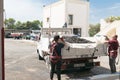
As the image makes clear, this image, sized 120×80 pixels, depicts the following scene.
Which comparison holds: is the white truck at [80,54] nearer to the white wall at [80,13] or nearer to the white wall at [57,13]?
the white wall at [57,13]

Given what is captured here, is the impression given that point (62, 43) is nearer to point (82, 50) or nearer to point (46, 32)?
point (82, 50)

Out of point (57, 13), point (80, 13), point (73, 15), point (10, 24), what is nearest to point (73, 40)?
point (73, 15)

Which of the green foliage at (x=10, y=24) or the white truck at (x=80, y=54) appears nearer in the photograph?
the white truck at (x=80, y=54)

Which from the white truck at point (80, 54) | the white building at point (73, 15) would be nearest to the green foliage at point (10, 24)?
the white building at point (73, 15)

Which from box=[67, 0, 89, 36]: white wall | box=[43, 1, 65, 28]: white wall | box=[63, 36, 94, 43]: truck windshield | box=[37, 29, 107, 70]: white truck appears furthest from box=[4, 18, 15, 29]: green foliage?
box=[37, 29, 107, 70]: white truck

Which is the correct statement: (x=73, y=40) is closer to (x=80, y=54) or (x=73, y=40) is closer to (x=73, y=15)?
(x=80, y=54)

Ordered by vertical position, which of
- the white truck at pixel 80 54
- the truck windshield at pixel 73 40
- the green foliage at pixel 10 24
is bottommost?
the white truck at pixel 80 54

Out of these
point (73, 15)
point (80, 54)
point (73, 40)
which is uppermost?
point (73, 15)

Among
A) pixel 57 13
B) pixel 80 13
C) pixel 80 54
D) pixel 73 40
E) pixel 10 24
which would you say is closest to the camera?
pixel 80 54

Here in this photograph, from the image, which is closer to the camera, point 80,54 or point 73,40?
point 80,54

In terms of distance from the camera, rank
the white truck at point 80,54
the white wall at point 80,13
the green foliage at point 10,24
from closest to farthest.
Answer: the white truck at point 80,54, the white wall at point 80,13, the green foliage at point 10,24

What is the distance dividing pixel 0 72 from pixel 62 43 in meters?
4.84

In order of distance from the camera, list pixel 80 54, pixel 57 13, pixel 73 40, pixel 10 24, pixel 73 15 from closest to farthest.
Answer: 1. pixel 80 54
2. pixel 73 40
3. pixel 73 15
4. pixel 57 13
5. pixel 10 24

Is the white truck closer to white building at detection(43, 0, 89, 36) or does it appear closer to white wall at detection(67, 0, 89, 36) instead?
white building at detection(43, 0, 89, 36)
